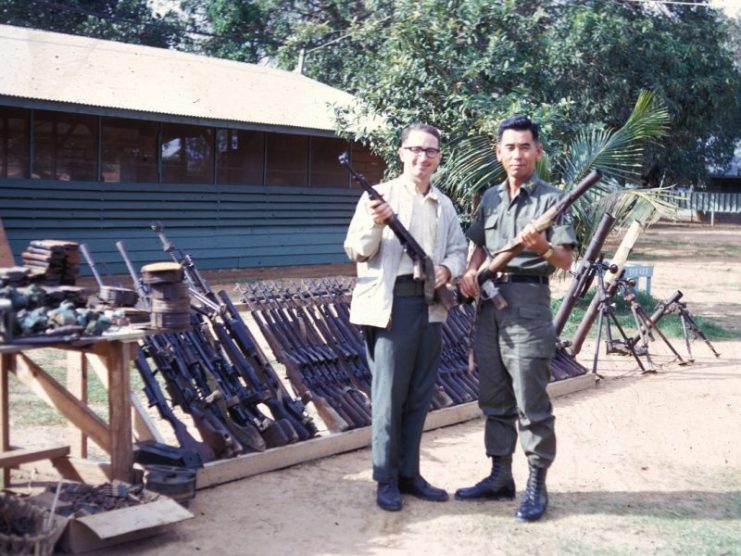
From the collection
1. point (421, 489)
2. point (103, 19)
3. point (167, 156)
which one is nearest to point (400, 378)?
point (421, 489)

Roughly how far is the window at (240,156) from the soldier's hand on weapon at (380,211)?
12309 mm

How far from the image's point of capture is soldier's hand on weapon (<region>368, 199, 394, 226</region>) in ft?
15.8

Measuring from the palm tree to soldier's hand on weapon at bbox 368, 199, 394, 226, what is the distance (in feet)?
19.1

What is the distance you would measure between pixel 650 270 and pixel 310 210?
23.1ft

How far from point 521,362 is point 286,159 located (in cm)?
1338

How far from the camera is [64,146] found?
1470 centimetres

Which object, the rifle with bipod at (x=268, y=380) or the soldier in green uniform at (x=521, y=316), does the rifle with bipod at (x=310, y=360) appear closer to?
the rifle with bipod at (x=268, y=380)

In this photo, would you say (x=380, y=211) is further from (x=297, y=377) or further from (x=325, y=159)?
(x=325, y=159)

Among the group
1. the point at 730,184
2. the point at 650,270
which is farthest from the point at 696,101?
the point at 730,184

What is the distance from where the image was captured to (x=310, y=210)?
18.2 meters

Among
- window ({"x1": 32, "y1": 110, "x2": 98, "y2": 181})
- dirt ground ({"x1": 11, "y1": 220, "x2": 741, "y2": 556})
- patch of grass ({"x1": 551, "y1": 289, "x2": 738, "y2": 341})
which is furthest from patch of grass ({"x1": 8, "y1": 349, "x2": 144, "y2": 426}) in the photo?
window ({"x1": 32, "y1": 110, "x2": 98, "y2": 181})

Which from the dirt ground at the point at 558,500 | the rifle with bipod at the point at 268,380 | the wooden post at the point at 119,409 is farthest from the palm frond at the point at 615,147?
the wooden post at the point at 119,409

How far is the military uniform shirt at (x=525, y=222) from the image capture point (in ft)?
16.4

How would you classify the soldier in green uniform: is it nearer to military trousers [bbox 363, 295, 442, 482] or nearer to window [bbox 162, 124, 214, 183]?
military trousers [bbox 363, 295, 442, 482]
